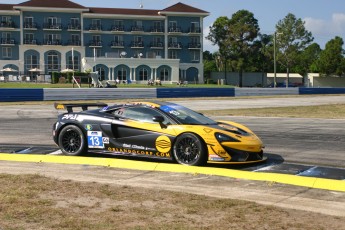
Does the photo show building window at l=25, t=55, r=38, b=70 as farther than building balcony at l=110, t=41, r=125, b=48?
No

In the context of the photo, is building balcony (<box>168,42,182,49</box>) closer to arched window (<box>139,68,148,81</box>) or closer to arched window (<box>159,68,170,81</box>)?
arched window (<box>159,68,170,81</box>)

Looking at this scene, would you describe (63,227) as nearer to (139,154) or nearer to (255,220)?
(255,220)

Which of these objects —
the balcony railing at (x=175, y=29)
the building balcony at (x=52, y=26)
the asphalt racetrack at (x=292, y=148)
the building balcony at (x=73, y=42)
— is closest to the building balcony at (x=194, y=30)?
the balcony railing at (x=175, y=29)

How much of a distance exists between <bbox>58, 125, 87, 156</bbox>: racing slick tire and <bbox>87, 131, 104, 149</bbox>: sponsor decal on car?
13 cm

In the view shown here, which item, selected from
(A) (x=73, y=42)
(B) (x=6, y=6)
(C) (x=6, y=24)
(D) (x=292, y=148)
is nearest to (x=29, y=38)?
(C) (x=6, y=24)

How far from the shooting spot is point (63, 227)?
5223 millimetres

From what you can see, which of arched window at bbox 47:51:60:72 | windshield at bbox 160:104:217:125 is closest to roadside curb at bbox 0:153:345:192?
windshield at bbox 160:104:217:125

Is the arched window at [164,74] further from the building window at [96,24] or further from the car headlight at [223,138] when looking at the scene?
the car headlight at [223,138]

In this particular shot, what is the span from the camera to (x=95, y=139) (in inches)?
393

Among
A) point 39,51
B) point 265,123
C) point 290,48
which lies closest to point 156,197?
point 265,123

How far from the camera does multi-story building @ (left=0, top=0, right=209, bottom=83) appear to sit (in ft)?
257

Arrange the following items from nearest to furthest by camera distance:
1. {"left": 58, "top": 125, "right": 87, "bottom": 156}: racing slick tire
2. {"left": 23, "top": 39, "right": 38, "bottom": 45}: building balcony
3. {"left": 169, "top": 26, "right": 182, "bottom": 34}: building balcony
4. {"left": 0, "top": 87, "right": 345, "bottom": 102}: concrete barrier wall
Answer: {"left": 58, "top": 125, "right": 87, "bottom": 156}: racing slick tire
{"left": 0, "top": 87, "right": 345, "bottom": 102}: concrete barrier wall
{"left": 23, "top": 39, "right": 38, "bottom": 45}: building balcony
{"left": 169, "top": 26, "right": 182, "bottom": 34}: building balcony

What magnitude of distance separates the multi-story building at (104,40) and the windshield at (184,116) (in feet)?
219

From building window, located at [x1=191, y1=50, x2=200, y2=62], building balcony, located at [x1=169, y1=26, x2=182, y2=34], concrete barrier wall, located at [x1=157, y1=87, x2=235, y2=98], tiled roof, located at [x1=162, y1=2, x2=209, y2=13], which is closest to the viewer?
concrete barrier wall, located at [x1=157, y1=87, x2=235, y2=98]
